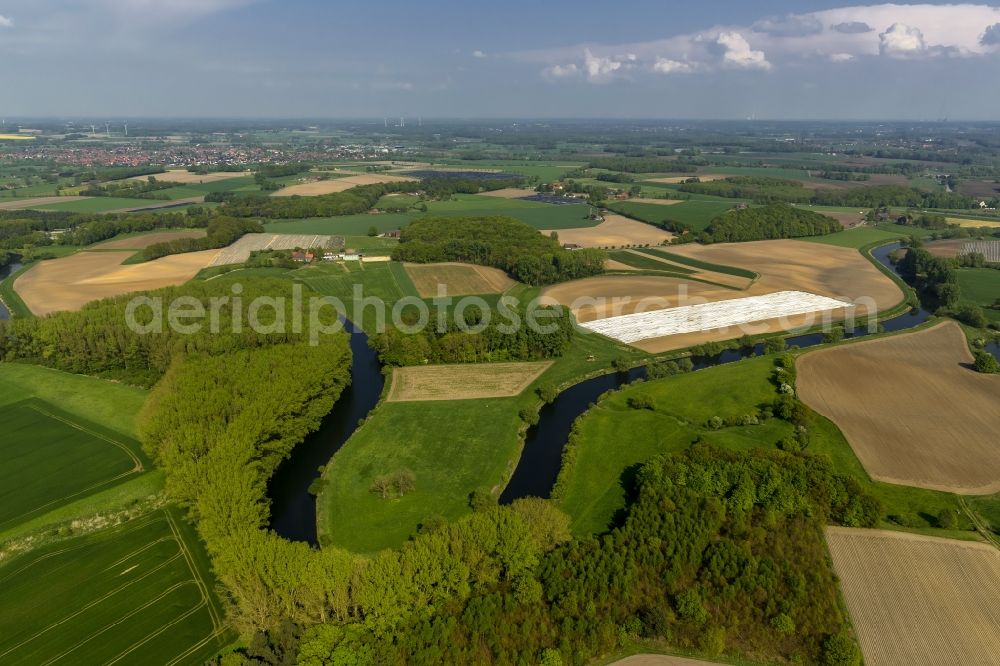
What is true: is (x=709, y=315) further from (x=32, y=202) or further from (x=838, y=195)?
(x=32, y=202)

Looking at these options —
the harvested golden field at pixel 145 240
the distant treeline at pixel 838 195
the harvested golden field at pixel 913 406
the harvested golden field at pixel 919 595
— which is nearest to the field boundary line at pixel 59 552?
the harvested golden field at pixel 919 595

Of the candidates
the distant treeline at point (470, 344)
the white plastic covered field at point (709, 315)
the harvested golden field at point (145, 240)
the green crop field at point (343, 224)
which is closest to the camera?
the distant treeline at point (470, 344)

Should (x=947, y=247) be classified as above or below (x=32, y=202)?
below

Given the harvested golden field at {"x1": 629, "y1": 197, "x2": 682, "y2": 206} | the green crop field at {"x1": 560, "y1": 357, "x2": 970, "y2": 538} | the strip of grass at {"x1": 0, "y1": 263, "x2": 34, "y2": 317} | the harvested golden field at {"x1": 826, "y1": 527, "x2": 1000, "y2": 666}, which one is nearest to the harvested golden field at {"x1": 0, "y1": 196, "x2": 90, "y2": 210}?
the strip of grass at {"x1": 0, "y1": 263, "x2": 34, "y2": 317}

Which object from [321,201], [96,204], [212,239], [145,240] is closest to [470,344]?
[212,239]

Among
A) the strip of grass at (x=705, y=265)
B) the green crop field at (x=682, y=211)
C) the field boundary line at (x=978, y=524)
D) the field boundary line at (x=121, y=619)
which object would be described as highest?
the green crop field at (x=682, y=211)

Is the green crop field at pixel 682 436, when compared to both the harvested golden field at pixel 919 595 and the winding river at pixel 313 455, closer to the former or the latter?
the harvested golden field at pixel 919 595

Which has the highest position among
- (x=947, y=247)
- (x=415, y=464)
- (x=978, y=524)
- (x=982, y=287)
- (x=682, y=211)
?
(x=682, y=211)

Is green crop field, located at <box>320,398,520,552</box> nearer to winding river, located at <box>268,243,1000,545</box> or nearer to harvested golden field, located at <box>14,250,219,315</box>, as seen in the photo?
winding river, located at <box>268,243,1000,545</box>
